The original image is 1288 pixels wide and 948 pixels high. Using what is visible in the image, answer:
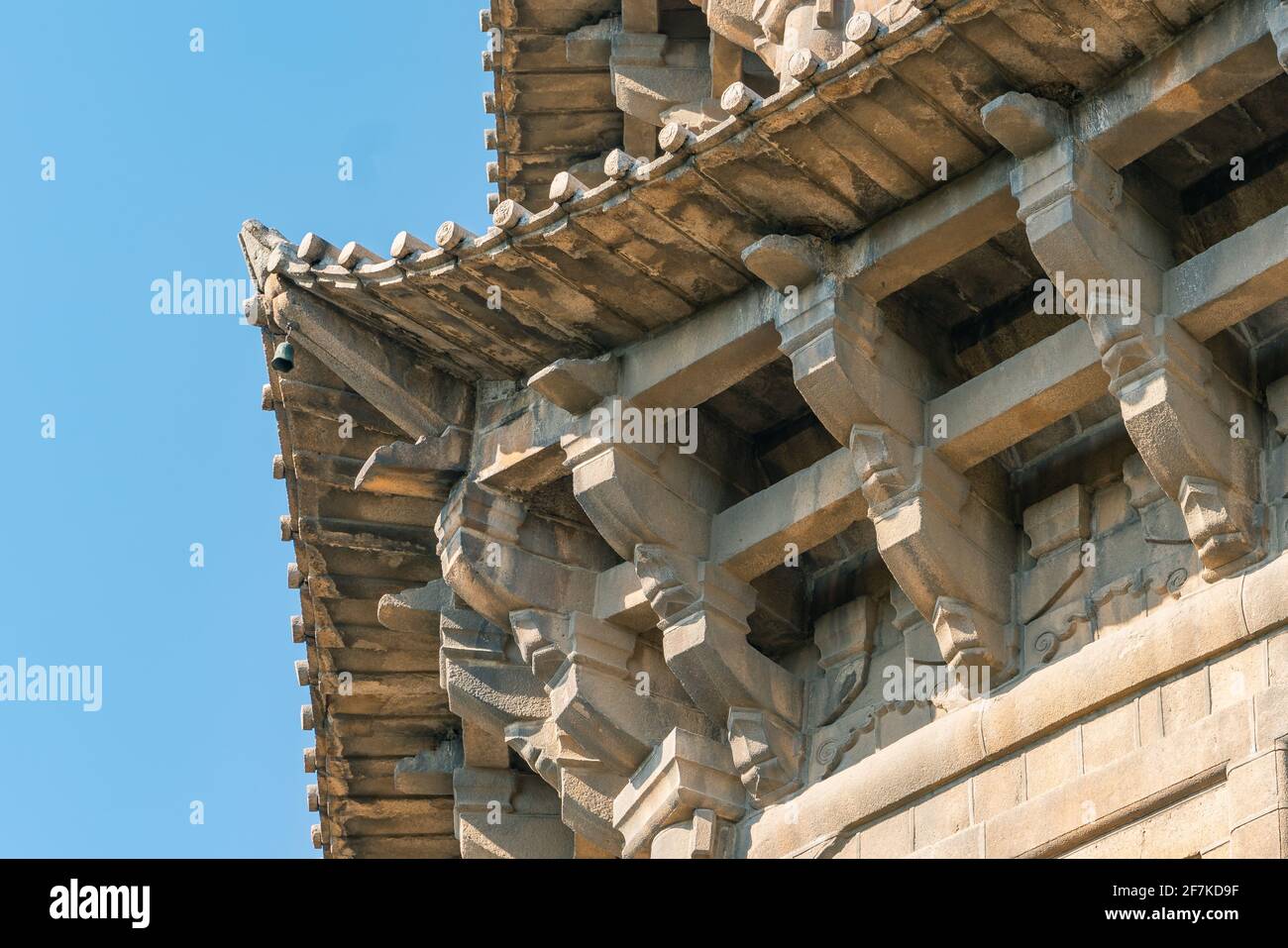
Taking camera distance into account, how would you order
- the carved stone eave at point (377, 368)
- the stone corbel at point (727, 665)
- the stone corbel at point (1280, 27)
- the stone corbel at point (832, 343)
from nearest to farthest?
1. the stone corbel at point (1280, 27)
2. the stone corbel at point (832, 343)
3. the stone corbel at point (727, 665)
4. the carved stone eave at point (377, 368)

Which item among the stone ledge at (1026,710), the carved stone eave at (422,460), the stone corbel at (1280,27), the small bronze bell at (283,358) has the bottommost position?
the stone ledge at (1026,710)

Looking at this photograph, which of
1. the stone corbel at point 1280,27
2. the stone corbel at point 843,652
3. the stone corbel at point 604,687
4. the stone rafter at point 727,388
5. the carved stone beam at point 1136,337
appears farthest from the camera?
the stone corbel at point 604,687

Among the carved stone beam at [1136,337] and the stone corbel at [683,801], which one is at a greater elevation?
the carved stone beam at [1136,337]

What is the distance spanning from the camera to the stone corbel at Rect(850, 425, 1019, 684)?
12633 mm

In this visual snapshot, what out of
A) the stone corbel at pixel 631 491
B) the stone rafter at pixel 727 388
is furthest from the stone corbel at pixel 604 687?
the stone corbel at pixel 631 491

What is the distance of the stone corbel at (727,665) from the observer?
44.0 feet

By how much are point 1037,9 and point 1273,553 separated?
2.45 metres

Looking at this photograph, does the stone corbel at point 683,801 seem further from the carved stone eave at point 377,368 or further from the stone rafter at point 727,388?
the carved stone eave at point 377,368

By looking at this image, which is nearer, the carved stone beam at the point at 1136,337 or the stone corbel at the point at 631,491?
the carved stone beam at the point at 1136,337

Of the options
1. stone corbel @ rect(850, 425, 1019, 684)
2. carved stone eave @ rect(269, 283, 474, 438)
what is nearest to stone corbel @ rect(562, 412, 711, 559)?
carved stone eave @ rect(269, 283, 474, 438)

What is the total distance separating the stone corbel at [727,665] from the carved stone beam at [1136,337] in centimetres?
242

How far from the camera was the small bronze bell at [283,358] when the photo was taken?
14.3m

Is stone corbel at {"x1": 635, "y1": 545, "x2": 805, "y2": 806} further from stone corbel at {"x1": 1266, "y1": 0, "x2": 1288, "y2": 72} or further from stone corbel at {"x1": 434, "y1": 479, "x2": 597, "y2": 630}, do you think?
stone corbel at {"x1": 1266, "y1": 0, "x2": 1288, "y2": 72}
